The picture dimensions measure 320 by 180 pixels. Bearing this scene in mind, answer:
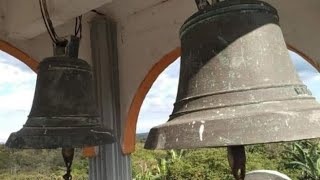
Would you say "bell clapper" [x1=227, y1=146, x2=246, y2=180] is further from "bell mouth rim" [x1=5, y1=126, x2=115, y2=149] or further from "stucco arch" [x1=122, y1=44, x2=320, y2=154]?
"stucco arch" [x1=122, y1=44, x2=320, y2=154]

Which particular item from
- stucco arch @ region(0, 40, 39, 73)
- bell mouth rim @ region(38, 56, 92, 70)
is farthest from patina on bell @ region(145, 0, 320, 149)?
stucco arch @ region(0, 40, 39, 73)

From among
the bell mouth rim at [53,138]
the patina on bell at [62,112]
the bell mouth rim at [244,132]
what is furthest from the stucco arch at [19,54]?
the bell mouth rim at [244,132]

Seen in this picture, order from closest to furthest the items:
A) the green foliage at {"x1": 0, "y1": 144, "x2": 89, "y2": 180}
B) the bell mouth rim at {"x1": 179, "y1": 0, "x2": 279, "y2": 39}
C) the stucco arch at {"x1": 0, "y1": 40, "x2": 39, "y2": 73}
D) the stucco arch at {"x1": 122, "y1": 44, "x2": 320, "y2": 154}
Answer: the bell mouth rim at {"x1": 179, "y1": 0, "x2": 279, "y2": 39}
the stucco arch at {"x1": 122, "y1": 44, "x2": 320, "y2": 154}
the stucco arch at {"x1": 0, "y1": 40, "x2": 39, "y2": 73}
the green foliage at {"x1": 0, "y1": 144, "x2": 89, "y2": 180}

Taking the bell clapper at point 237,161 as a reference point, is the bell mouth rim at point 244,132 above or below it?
above

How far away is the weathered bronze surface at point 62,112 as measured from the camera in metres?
1.25

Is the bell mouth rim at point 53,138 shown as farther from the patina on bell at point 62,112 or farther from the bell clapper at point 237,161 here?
the bell clapper at point 237,161

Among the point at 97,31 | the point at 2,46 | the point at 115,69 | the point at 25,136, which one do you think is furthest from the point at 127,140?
the point at 25,136

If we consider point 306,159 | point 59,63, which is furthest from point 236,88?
point 306,159

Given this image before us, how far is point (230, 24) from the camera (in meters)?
0.81

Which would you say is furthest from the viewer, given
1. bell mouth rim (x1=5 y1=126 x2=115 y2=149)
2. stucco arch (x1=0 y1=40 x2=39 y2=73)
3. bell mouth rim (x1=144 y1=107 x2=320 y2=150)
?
stucco arch (x1=0 y1=40 x2=39 y2=73)

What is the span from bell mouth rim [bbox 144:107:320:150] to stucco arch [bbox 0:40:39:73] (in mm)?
2257

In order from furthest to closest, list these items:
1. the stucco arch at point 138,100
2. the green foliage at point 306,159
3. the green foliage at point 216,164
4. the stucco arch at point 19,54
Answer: the green foliage at point 216,164, the green foliage at point 306,159, the stucco arch at point 19,54, the stucco arch at point 138,100

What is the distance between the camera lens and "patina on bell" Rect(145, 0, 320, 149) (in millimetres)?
701

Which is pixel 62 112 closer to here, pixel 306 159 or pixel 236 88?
pixel 236 88
